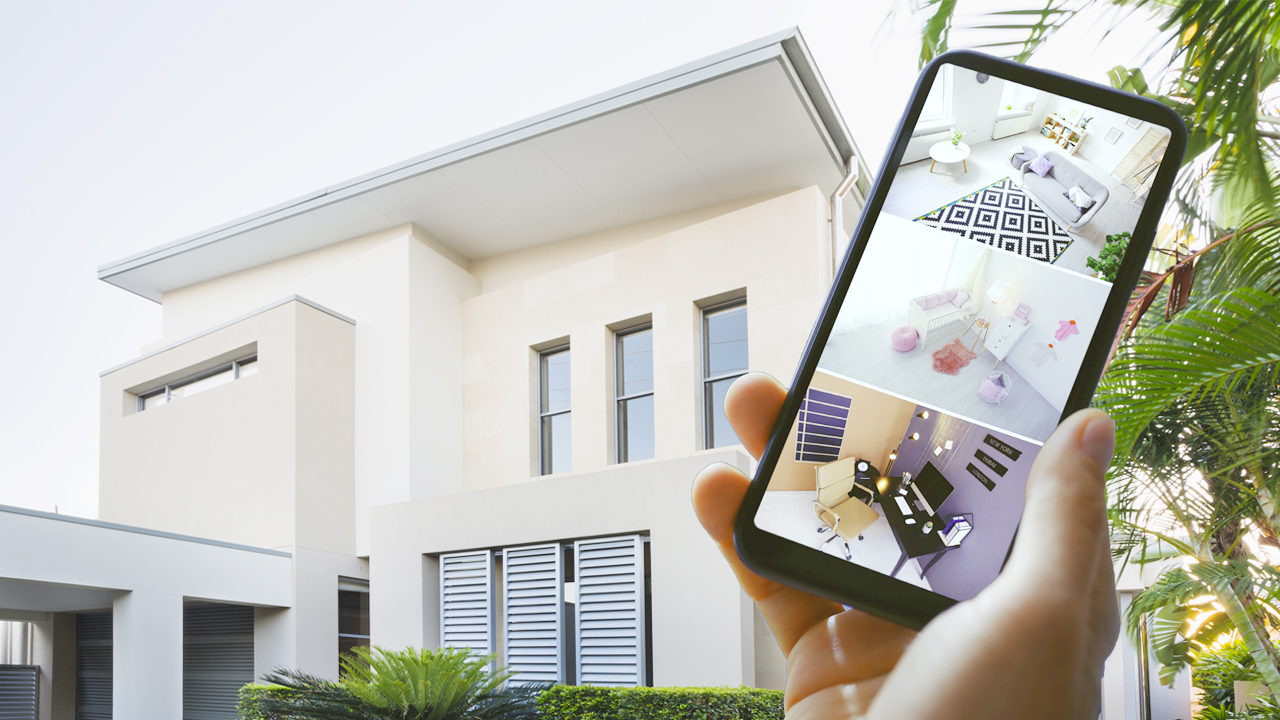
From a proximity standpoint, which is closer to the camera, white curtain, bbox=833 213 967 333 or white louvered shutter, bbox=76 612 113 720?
white curtain, bbox=833 213 967 333

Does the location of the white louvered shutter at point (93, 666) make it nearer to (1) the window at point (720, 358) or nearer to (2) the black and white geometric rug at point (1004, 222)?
(1) the window at point (720, 358)

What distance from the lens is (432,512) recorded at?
1141 centimetres

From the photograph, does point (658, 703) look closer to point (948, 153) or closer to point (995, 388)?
point (995, 388)

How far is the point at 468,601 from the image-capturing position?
35.8 feet

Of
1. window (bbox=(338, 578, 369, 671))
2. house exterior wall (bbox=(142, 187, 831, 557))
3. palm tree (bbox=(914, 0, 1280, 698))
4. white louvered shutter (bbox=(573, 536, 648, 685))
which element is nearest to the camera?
palm tree (bbox=(914, 0, 1280, 698))

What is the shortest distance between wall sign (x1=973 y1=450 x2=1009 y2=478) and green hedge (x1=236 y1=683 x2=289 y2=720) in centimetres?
1052

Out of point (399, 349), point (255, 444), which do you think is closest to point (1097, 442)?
point (399, 349)

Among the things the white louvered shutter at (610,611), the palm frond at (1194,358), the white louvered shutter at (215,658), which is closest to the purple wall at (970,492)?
the palm frond at (1194,358)

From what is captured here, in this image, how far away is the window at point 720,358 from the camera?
37.0ft

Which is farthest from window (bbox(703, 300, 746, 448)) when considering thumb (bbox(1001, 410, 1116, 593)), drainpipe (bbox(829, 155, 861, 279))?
thumb (bbox(1001, 410, 1116, 593))

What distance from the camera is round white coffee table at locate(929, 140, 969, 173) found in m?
1.55

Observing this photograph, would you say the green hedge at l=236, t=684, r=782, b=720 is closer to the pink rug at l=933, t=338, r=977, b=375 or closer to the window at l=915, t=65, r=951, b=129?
the pink rug at l=933, t=338, r=977, b=375

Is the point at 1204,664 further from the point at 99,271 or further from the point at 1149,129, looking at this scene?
the point at 99,271

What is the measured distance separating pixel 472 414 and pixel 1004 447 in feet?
41.0
